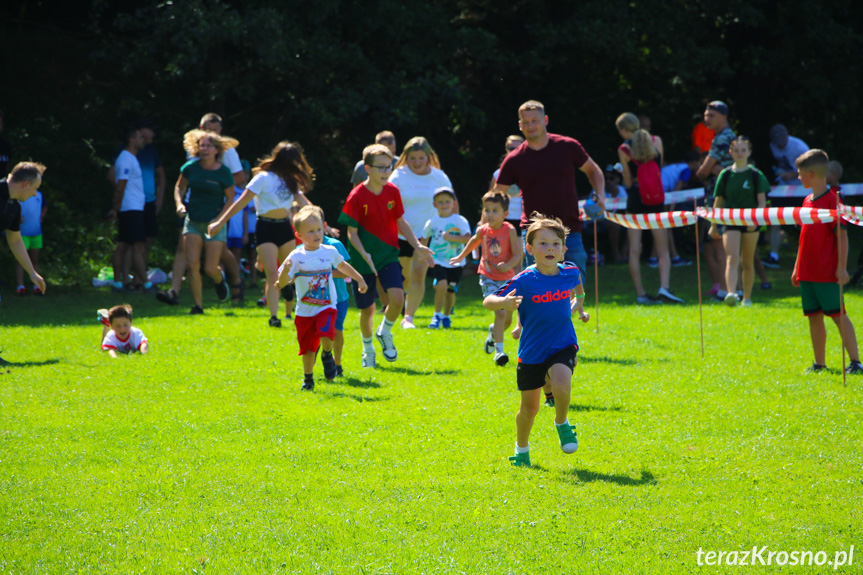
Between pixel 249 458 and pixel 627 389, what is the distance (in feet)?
10.9

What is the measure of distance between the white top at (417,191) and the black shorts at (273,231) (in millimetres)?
1377

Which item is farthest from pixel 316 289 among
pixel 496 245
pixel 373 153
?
pixel 496 245

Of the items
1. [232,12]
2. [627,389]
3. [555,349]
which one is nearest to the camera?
[555,349]

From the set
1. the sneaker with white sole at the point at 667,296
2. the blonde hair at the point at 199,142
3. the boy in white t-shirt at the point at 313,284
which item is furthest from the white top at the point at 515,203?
the boy in white t-shirt at the point at 313,284

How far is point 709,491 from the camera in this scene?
526 centimetres

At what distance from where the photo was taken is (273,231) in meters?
10.9

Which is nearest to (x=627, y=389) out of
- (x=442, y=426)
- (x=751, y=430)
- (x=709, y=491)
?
(x=751, y=430)

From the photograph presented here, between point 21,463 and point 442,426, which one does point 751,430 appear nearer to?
point 442,426

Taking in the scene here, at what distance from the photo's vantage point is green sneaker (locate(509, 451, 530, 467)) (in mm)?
5797

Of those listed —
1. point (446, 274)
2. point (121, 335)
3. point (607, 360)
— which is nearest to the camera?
point (607, 360)

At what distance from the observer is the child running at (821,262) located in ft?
27.0

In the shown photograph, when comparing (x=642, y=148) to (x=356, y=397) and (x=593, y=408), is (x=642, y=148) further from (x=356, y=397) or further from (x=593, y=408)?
(x=356, y=397)

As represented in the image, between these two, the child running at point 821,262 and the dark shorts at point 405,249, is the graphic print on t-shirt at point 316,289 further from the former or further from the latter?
the child running at point 821,262

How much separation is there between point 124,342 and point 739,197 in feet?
25.0
